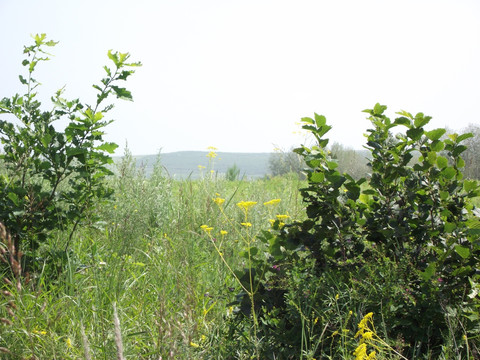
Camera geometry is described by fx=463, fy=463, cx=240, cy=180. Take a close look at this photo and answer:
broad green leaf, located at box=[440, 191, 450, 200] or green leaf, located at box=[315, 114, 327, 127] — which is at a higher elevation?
green leaf, located at box=[315, 114, 327, 127]

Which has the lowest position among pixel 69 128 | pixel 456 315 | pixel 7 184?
pixel 456 315

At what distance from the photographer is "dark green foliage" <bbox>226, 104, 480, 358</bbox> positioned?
6.86ft

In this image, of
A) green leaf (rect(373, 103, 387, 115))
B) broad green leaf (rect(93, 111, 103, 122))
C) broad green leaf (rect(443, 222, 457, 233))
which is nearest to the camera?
broad green leaf (rect(443, 222, 457, 233))

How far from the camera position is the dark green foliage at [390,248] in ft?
6.86

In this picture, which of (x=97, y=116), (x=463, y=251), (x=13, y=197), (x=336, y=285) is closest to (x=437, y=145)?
(x=463, y=251)

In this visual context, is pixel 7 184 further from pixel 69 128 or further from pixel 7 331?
pixel 7 331

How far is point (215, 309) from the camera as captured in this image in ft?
9.29

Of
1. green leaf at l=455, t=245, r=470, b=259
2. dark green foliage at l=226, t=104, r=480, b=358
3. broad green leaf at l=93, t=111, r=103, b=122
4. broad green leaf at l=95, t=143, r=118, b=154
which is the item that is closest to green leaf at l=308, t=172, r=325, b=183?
dark green foliage at l=226, t=104, r=480, b=358

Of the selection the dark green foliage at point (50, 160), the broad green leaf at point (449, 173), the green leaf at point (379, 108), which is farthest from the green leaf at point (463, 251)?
the dark green foliage at point (50, 160)

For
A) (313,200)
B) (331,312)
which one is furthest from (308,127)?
(331,312)

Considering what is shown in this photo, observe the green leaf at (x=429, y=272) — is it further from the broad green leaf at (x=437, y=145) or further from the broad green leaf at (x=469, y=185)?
the broad green leaf at (x=437, y=145)

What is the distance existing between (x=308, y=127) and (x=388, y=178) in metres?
0.48

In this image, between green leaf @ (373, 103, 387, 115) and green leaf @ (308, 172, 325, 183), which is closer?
green leaf @ (308, 172, 325, 183)

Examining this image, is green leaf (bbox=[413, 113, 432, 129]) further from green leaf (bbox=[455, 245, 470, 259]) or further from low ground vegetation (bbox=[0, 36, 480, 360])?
green leaf (bbox=[455, 245, 470, 259])
